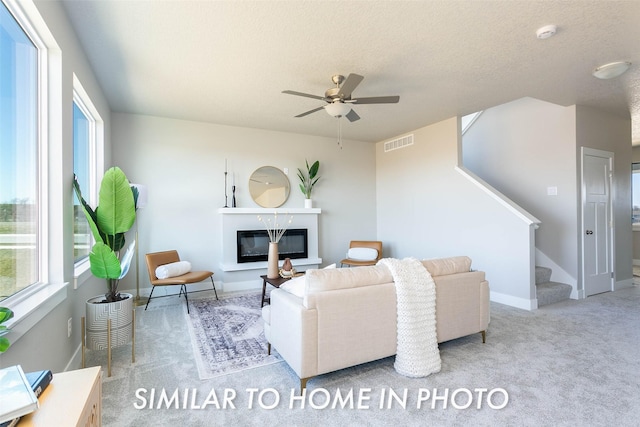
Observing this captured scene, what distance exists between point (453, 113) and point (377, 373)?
3692 mm

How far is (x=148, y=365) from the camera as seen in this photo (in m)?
2.37

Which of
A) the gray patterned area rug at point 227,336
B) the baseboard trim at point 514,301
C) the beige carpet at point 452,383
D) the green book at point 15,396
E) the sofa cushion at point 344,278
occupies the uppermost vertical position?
the sofa cushion at point 344,278

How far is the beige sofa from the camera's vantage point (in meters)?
1.96

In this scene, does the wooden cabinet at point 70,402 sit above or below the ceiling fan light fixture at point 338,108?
below

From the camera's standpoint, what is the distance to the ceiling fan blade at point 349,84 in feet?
8.13

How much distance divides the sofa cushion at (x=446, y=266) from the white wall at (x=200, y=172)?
316cm

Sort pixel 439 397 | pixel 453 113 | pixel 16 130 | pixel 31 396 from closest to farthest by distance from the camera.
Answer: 1. pixel 31 396
2. pixel 16 130
3. pixel 439 397
4. pixel 453 113

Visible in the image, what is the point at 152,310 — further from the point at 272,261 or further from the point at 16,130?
the point at 16,130

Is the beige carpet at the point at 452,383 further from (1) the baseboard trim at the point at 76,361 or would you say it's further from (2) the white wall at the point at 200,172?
(2) the white wall at the point at 200,172

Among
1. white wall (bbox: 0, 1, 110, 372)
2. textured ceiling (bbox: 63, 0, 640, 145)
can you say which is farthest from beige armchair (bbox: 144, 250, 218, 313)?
textured ceiling (bbox: 63, 0, 640, 145)

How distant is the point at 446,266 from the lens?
8.41 feet

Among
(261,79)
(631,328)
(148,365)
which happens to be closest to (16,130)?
(148,365)

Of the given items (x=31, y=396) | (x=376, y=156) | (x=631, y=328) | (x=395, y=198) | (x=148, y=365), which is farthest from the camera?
(x=376, y=156)

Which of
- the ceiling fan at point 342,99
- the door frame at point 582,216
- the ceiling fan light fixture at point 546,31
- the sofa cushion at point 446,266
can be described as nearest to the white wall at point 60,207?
the ceiling fan at point 342,99
